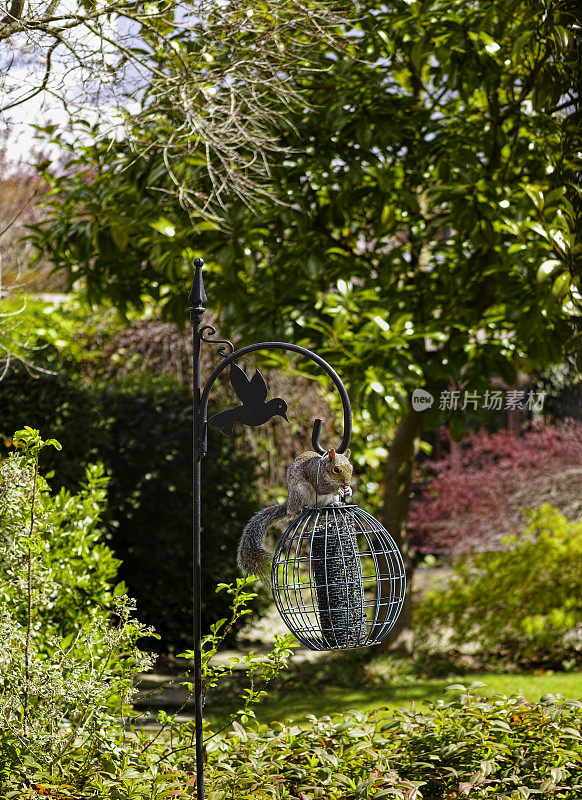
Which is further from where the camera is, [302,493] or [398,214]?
[398,214]

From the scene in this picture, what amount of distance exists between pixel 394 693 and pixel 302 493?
3.01 meters

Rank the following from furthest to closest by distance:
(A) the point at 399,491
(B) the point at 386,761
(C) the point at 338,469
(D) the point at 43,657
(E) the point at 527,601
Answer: (E) the point at 527,601
(A) the point at 399,491
(D) the point at 43,657
(B) the point at 386,761
(C) the point at 338,469

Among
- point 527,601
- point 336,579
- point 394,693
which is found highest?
point 336,579

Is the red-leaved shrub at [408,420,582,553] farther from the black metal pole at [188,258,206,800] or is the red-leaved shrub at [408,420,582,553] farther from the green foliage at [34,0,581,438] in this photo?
the black metal pole at [188,258,206,800]

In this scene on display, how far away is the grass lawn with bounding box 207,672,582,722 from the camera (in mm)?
4445

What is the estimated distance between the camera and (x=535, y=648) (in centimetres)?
525

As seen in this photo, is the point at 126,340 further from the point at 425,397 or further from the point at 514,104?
the point at 514,104

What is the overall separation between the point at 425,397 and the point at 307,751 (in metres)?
2.35

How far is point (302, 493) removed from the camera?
2.09 meters

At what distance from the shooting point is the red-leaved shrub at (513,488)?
18.8 ft

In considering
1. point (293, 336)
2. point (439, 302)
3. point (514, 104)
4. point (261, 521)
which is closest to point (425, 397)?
point (439, 302)

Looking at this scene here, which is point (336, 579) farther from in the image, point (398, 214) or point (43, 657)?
point (398, 214)
